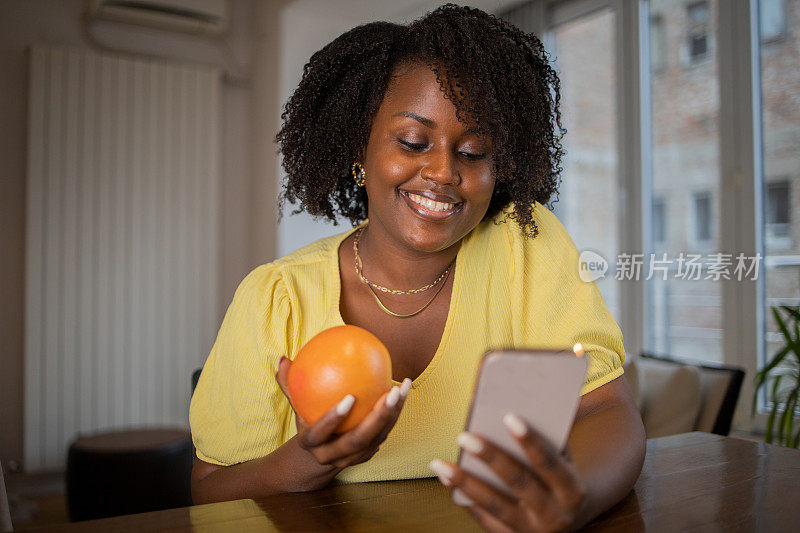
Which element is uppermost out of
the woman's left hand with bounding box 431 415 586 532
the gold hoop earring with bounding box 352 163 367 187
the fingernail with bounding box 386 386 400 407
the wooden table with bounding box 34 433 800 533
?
the gold hoop earring with bounding box 352 163 367 187

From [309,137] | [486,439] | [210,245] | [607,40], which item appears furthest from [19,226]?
[486,439]

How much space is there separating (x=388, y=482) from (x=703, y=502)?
1.67 feet

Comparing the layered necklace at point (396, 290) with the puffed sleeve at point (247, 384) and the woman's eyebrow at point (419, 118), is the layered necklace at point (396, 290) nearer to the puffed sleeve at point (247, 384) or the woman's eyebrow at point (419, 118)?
the puffed sleeve at point (247, 384)

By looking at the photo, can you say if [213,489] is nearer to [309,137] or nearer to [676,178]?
[309,137]

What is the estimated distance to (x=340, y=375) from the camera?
944 millimetres

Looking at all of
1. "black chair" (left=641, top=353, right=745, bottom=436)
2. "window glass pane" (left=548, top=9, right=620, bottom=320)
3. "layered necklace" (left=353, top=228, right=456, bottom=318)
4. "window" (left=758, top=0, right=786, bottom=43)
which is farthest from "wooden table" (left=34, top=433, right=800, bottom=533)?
"window glass pane" (left=548, top=9, right=620, bottom=320)

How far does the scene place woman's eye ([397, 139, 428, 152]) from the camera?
1.35 metres

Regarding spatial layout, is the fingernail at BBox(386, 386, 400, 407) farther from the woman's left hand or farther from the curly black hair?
the curly black hair

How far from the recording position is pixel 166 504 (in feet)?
11.1

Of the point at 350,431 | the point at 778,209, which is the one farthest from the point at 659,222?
the point at 350,431

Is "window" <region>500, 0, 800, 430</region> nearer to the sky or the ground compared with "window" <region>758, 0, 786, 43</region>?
nearer to the ground

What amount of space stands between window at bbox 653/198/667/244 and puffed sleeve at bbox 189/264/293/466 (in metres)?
3.36

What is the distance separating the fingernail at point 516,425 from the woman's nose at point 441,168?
71cm

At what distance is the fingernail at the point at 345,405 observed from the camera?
913mm
